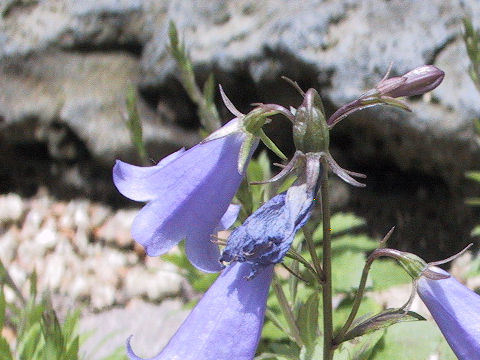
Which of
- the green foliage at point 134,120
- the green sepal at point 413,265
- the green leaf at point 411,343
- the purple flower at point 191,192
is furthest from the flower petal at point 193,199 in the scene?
the green foliage at point 134,120

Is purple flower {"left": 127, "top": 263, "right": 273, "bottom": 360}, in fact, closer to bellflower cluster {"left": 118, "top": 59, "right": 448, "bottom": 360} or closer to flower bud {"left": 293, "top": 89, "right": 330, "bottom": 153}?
bellflower cluster {"left": 118, "top": 59, "right": 448, "bottom": 360}

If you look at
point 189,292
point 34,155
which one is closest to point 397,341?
point 189,292

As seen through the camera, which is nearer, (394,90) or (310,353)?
(394,90)

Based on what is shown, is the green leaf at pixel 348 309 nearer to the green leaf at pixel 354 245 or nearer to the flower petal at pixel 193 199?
the green leaf at pixel 354 245

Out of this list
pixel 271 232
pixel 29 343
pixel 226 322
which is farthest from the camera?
pixel 29 343

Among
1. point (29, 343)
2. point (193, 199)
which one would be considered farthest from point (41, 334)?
point (193, 199)

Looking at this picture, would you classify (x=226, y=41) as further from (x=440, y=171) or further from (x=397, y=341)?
(x=397, y=341)

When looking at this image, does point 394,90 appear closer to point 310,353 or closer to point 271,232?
point 271,232
